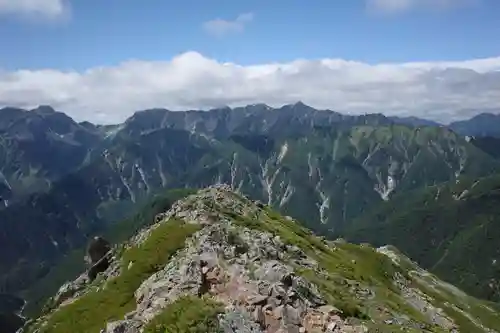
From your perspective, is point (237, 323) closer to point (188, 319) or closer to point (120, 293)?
point (188, 319)

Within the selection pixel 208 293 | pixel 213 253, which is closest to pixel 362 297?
pixel 213 253

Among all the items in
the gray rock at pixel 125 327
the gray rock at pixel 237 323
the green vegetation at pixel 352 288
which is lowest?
the green vegetation at pixel 352 288

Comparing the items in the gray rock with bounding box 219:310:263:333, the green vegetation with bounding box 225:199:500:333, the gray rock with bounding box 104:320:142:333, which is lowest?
the green vegetation with bounding box 225:199:500:333

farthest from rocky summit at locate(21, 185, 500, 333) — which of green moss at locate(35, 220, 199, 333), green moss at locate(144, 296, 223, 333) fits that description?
green moss at locate(35, 220, 199, 333)

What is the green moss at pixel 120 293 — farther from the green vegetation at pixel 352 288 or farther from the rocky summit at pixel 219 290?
the green vegetation at pixel 352 288

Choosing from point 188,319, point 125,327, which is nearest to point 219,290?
point 125,327

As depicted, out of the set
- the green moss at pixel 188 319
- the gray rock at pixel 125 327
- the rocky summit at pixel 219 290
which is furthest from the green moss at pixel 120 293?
the green moss at pixel 188 319

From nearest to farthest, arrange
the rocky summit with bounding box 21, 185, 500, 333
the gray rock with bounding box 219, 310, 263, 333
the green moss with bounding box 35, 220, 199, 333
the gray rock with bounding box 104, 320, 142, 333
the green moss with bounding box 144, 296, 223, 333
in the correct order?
the green moss with bounding box 144, 296, 223, 333 → the gray rock with bounding box 219, 310, 263, 333 → the rocky summit with bounding box 21, 185, 500, 333 → the gray rock with bounding box 104, 320, 142, 333 → the green moss with bounding box 35, 220, 199, 333

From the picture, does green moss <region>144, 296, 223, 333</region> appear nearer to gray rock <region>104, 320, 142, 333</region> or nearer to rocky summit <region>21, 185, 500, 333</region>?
rocky summit <region>21, 185, 500, 333</region>
